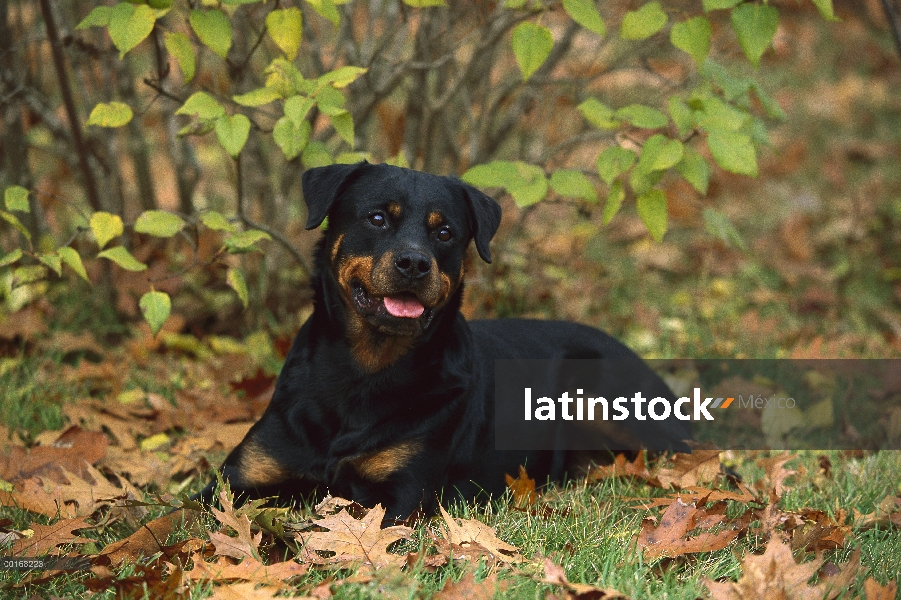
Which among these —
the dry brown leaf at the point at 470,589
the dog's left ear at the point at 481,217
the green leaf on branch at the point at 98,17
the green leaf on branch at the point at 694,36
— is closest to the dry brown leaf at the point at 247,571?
the dry brown leaf at the point at 470,589

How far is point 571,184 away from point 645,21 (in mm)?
611

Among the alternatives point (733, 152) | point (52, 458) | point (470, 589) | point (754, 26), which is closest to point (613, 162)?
point (733, 152)

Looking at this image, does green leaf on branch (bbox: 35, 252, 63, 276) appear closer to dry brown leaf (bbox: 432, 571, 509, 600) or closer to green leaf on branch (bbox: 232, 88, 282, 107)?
green leaf on branch (bbox: 232, 88, 282, 107)

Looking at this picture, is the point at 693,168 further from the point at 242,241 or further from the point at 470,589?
the point at 470,589

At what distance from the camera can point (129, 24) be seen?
2807 mm

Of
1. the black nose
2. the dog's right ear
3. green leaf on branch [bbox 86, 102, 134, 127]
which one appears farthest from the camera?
green leaf on branch [bbox 86, 102, 134, 127]

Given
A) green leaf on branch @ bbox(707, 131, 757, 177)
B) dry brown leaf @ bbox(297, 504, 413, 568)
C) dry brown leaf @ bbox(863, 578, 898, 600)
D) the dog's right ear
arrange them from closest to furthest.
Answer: dry brown leaf @ bbox(863, 578, 898, 600) < dry brown leaf @ bbox(297, 504, 413, 568) < the dog's right ear < green leaf on branch @ bbox(707, 131, 757, 177)

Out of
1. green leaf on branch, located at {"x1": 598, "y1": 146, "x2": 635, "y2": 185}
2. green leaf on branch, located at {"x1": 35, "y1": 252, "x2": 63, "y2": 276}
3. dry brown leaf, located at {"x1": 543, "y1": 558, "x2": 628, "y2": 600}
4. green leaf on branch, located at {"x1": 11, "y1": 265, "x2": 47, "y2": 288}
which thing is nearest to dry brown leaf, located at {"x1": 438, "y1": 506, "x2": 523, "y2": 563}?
dry brown leaf, located at {"x1": 543, "y1": 558, "x2": 628, "y2": 600}

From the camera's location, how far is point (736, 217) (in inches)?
263

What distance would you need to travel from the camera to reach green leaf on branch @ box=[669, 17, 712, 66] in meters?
3.03

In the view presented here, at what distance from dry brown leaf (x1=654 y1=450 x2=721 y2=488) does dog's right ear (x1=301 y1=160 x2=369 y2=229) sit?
140cm

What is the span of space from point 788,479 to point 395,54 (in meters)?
2.52

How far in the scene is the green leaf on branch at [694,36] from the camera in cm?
303

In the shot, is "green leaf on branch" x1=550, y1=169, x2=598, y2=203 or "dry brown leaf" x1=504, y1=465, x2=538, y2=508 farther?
"green leaf on branch" x1=550, y1=169, x2=598, y2=203
